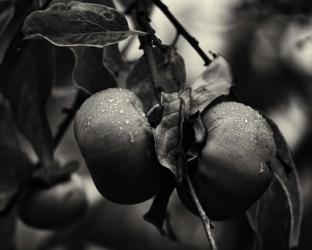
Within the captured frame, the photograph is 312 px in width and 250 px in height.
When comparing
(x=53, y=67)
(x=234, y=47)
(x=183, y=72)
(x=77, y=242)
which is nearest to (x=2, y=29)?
(x=53, y=67)

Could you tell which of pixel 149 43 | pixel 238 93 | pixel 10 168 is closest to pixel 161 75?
pixel 149 43

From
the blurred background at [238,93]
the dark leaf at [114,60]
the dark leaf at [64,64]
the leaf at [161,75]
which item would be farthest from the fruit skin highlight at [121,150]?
the blurred background at [238,93]

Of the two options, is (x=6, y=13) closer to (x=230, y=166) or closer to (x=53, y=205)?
(x=53, y=205)

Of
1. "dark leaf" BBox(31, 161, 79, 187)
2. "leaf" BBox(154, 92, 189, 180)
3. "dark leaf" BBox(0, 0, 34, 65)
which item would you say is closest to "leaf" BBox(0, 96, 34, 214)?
"dark leaf" BBox(31, 161, 79, 187)

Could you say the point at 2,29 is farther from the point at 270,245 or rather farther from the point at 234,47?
the point at 234,47

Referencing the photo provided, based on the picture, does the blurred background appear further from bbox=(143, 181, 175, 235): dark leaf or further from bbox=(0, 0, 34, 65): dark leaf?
bbox=(143, 181, 175, 235): dark leaf

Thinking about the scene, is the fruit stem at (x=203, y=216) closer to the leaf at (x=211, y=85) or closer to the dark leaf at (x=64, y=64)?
the leaf at (x=211, y=85)
